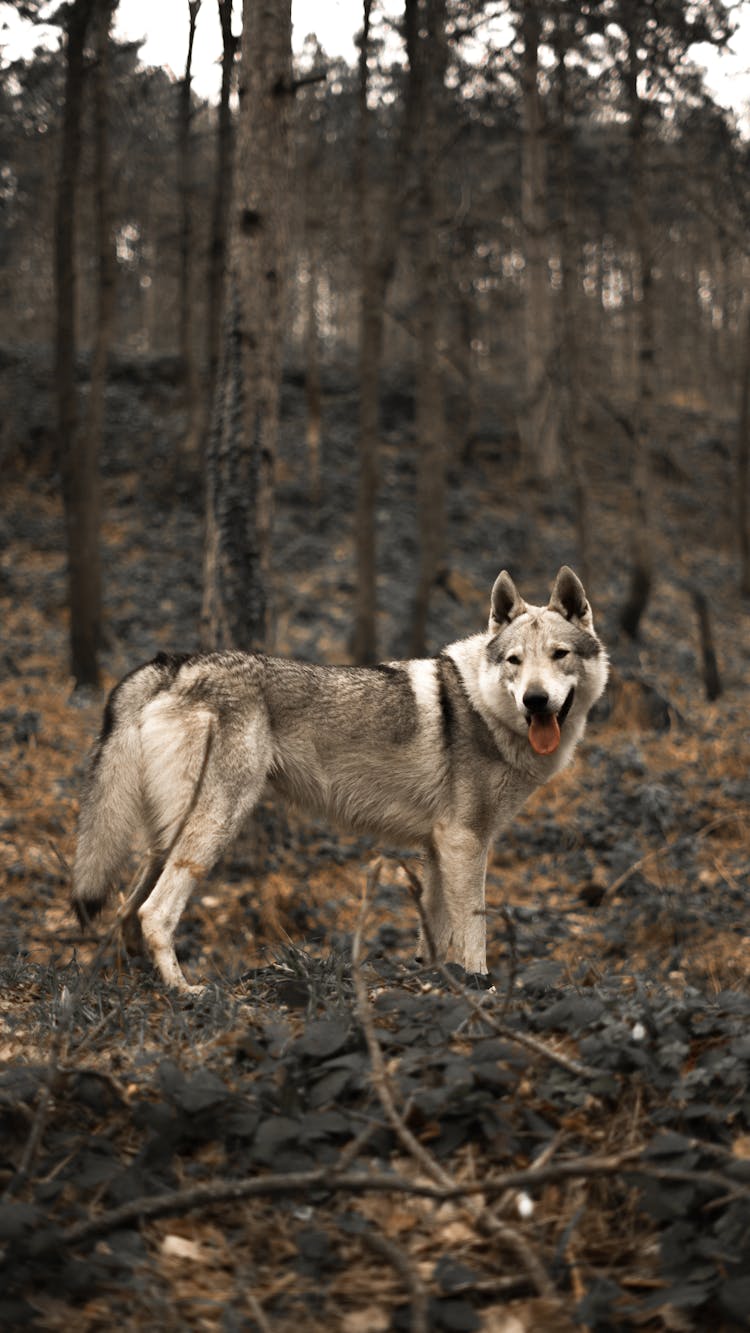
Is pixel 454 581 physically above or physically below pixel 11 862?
above

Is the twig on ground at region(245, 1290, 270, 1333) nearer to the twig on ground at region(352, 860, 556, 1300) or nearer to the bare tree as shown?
the twig on ground at region(352, 860, 556, 1300)

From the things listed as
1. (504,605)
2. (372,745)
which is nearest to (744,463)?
(504,605)

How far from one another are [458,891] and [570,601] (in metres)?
1.67

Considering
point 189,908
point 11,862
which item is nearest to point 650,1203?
point 189,908

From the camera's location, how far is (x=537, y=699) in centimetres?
494

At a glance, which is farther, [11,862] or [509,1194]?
[11,862]

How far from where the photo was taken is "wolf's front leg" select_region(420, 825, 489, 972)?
5.14 meters

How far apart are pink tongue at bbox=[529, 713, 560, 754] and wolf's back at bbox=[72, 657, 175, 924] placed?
185 cm

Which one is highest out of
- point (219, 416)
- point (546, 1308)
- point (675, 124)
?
point (675, 124)

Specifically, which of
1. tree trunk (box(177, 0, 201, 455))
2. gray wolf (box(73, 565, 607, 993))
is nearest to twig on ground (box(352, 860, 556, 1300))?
gray wolf (box(73, 565, 607, 993))

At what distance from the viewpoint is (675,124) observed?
1716 centimetres

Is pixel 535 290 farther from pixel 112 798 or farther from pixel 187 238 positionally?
pixel 112 798

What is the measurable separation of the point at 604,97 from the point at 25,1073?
1957 centimetres

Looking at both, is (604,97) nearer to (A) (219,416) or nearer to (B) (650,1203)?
(A) (219,416)
